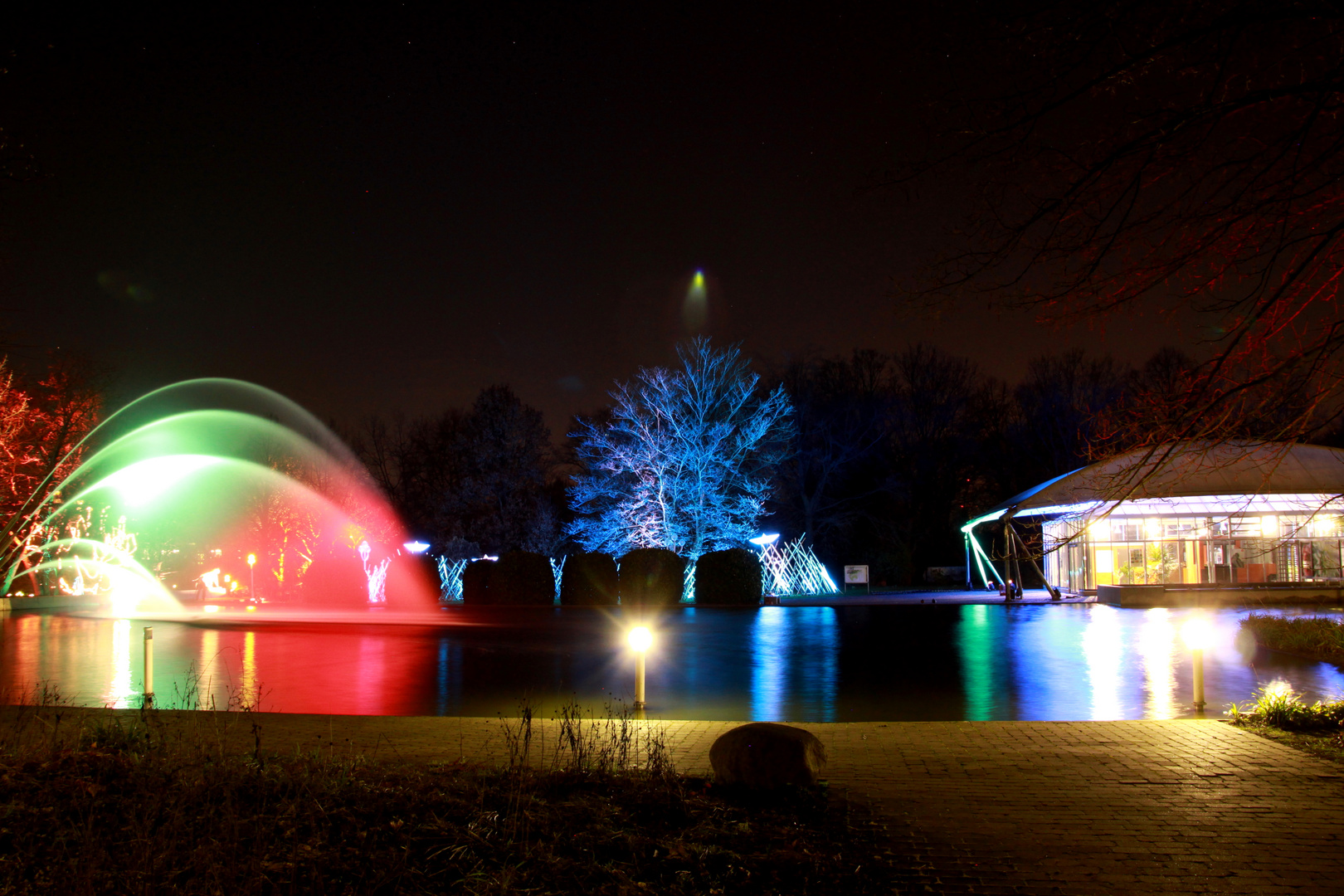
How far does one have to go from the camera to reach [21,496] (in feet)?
113

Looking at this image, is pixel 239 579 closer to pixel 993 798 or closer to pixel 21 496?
pixel 21 496

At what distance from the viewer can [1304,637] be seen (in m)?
17.5

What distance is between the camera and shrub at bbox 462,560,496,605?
4384cm

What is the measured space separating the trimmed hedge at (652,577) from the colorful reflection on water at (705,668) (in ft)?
37.4

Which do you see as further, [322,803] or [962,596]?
[962,596]

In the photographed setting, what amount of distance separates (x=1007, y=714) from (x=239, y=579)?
2048 inches

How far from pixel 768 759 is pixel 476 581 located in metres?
39.0

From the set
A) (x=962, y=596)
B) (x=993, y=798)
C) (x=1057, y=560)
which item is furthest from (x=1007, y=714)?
(x=1057, y=560)

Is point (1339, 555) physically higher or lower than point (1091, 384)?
lower

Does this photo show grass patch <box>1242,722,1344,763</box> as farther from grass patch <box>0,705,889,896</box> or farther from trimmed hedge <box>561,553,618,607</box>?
trimmed hedge <box>561,553,618,607</box>

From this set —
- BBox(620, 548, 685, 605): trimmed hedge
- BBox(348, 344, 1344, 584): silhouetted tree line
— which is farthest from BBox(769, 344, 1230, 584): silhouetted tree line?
BBox(620, 548, 685, 605): trimmed hedge

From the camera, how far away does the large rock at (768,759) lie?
6605 millimetres

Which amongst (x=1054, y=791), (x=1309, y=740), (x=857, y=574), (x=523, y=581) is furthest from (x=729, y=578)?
(x=1054, y=791)

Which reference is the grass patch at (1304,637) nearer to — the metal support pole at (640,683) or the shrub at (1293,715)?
the shrub at (1293,715)
